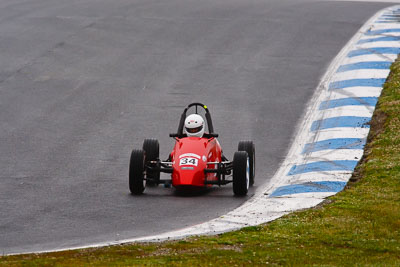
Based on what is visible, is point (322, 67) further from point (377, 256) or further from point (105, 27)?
point (377, 256)

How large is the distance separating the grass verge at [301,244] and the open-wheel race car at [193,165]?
161cm

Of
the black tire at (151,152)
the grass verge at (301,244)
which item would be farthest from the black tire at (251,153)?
the grass verge at (301,244)

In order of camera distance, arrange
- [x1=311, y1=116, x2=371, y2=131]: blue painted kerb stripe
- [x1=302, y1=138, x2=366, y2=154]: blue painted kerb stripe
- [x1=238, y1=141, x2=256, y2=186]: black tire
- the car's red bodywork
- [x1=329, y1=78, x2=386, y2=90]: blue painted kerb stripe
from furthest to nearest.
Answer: [x1=329, y1=78, x2=386, y2=90]: blue painted kerb stripe < [x1=311, y1=116, x2=371, y2=131]: blue painted kerb stripe < [x1=302, y1=138, x2=366, y2=154]: blue painted kerb stripe < [x1=238, y1=141, x2=256, y2=186]: black tire < the car's red bodywork

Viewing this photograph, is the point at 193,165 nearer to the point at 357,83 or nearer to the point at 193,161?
the point at 193,161

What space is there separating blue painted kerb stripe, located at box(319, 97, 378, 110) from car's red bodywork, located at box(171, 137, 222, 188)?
565 cm

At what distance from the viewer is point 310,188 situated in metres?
13.8

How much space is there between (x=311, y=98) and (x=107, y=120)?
484cm

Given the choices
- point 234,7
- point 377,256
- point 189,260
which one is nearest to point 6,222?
point 189,260

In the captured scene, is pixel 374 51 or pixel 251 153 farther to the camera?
pixel 374 51

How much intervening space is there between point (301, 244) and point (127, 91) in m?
11.4

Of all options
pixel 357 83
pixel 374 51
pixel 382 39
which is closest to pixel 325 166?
pixel 357 83

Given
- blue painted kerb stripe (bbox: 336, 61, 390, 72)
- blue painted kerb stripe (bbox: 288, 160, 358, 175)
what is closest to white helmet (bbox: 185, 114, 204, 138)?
blue painted kerb stripe (bbox: 288, 160, 358, 175)

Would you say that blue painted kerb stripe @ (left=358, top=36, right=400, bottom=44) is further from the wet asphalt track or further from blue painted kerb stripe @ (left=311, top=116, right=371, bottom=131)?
blue painted kerb stripe @ (left=311, top=116, right=371, bottom=131)

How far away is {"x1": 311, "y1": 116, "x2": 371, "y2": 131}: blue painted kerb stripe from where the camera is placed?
699 inches
